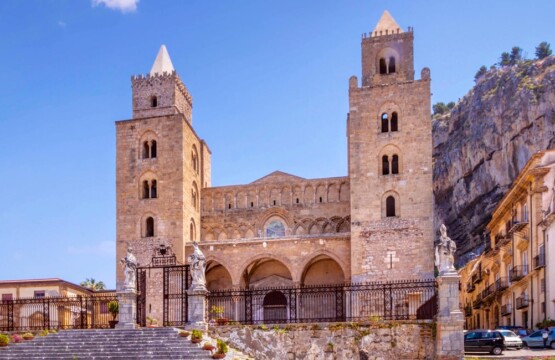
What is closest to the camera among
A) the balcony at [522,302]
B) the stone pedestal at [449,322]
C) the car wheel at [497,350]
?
the stone pedestal at [449,322]

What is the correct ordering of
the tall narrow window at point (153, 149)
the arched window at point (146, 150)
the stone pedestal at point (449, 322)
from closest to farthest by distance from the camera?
the stone pedestal at point (449, 322) < the tall narrow window at point (153, 149) < the arched window at point (146, 150)

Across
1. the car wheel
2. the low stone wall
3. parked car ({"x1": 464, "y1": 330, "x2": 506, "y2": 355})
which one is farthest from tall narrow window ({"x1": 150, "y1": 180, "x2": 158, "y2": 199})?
the car wheel

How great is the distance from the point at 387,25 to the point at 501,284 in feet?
59.6

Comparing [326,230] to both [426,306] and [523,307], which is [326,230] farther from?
[426,306]

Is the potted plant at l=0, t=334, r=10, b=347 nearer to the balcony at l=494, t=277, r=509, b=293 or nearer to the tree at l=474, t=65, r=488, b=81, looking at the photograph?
the balcony at l=494, t=277, r=509, b=293

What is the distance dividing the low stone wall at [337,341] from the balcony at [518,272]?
15.7 metres

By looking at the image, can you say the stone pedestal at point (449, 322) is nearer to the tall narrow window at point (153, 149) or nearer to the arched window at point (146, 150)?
the tall narrow window at point (153, 149)

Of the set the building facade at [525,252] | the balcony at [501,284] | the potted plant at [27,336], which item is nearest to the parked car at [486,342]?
the building facade at [525,252]

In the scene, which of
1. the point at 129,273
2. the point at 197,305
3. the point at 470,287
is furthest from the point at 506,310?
the point at 129,273

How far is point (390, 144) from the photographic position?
41.3 metres

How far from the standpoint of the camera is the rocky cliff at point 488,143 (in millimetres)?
63750

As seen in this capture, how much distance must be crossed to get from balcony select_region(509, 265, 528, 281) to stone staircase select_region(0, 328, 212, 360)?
20.4 m

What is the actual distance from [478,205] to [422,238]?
32055mm

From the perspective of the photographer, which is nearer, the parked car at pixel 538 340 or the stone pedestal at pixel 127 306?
the stone pedestal at pixel 127 306
